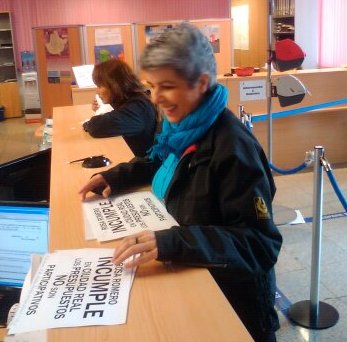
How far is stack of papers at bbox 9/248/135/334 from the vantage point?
79 cm

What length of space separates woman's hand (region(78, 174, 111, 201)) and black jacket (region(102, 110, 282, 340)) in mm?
275

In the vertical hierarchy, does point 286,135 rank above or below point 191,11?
below

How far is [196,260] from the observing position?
910 millimetres

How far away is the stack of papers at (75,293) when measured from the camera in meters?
0.79

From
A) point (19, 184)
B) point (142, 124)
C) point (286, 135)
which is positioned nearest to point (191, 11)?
point (286, 135)

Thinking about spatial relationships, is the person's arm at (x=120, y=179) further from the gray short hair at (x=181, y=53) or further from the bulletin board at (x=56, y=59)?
the bulletin board at (x=56, y=59)

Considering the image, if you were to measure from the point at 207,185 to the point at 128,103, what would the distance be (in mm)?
1686

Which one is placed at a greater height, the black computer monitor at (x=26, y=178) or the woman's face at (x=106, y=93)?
the woman's face at (x=106, y=93)

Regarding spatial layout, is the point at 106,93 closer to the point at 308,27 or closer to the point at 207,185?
the point at 207,185

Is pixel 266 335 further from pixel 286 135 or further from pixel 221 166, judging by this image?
pixel 286 135

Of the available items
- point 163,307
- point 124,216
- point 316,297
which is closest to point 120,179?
point 124,216

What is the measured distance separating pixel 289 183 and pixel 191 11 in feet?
22.3

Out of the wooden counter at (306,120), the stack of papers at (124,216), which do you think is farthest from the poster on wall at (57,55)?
the stack of papers at (124,216)

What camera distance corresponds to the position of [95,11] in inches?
382
